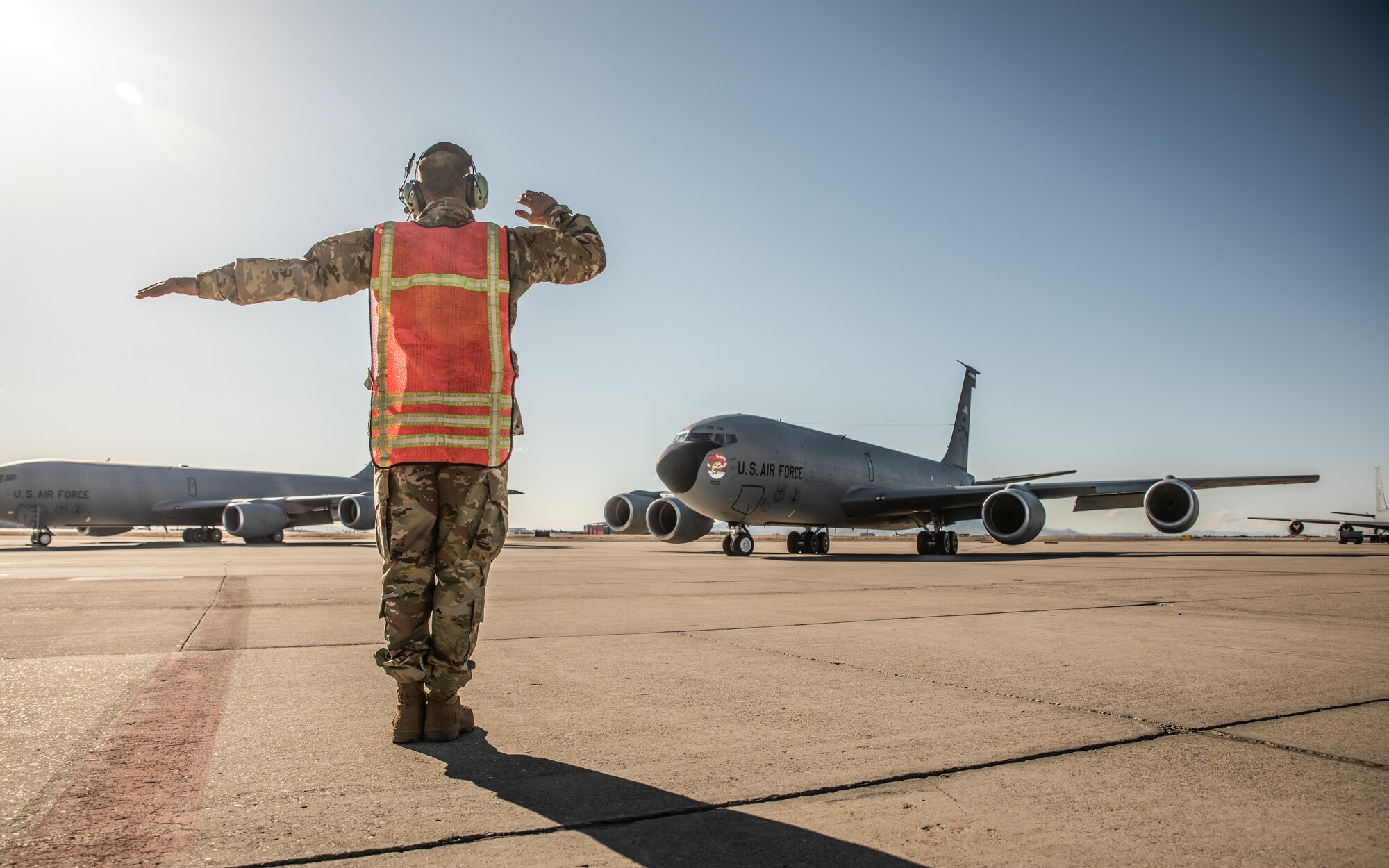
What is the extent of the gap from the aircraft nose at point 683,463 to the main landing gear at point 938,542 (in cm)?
658

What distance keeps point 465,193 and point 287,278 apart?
0.71 meters

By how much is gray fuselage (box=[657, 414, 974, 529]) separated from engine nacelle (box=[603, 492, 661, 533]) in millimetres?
4110

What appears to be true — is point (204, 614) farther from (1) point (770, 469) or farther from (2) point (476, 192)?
(1) point (770, 469)

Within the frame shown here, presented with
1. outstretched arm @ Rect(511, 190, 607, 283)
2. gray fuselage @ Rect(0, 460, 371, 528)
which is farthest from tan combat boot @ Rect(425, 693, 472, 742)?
gray fuselage @ Rect(0, 460, 371, 528)

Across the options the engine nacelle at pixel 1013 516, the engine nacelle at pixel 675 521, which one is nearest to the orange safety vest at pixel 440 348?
the engine nacelle at pixel 1013 516

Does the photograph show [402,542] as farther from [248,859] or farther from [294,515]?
[294,515]

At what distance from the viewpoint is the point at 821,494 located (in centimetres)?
1788

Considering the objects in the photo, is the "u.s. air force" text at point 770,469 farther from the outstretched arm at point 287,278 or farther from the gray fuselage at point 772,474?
the outstretched arm at point 287,278

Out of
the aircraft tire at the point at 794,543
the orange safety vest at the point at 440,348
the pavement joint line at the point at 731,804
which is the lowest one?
the aircraft tire at the point at 794,543

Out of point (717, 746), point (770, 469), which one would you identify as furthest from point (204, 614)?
point (770, 469)

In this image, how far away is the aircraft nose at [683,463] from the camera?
15.5 m

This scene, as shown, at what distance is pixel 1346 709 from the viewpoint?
8.25 feet

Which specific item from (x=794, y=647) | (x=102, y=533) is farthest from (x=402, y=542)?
(x=102, y=533)

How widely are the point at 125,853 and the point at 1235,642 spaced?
458 cm
